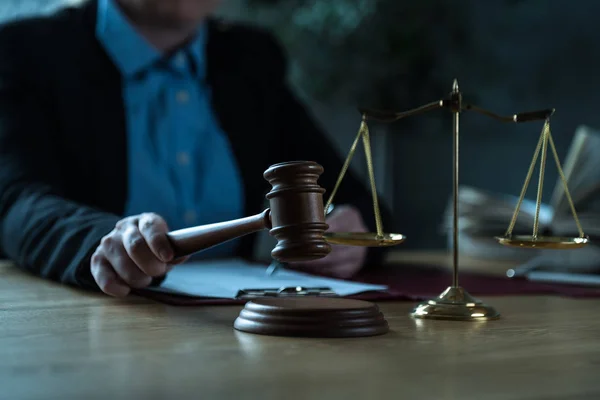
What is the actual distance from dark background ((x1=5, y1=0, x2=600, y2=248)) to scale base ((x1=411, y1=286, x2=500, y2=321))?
207 centimetres

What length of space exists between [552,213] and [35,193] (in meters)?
1.06

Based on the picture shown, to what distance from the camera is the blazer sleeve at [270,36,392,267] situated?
2006 mm

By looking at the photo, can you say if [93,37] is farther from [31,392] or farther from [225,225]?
[31,392]

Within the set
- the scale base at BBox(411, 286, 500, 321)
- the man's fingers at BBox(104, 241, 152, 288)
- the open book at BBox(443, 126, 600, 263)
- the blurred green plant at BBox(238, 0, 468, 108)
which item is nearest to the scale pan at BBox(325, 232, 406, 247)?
the scale base at BBox(411, 286, 500, 321)

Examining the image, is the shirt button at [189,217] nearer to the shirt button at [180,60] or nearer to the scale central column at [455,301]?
the shirt button at [180,60]

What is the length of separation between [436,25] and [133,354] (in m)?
2.65

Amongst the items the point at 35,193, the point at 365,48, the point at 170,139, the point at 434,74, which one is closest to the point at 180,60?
the point at 170,139

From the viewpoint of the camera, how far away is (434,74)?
3.03 meters

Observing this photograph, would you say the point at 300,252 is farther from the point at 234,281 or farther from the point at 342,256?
the point at 342,256

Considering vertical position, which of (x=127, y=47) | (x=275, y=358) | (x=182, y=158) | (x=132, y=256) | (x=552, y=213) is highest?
(x=127, y=47)

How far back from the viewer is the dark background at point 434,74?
9.70 feet

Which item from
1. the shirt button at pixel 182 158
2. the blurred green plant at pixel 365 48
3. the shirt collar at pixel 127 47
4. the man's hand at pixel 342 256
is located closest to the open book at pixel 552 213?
the man's hand at pixel 342 256


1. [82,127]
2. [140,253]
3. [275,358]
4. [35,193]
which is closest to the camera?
[275,358]

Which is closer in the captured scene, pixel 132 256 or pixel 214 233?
pixel 214 233
